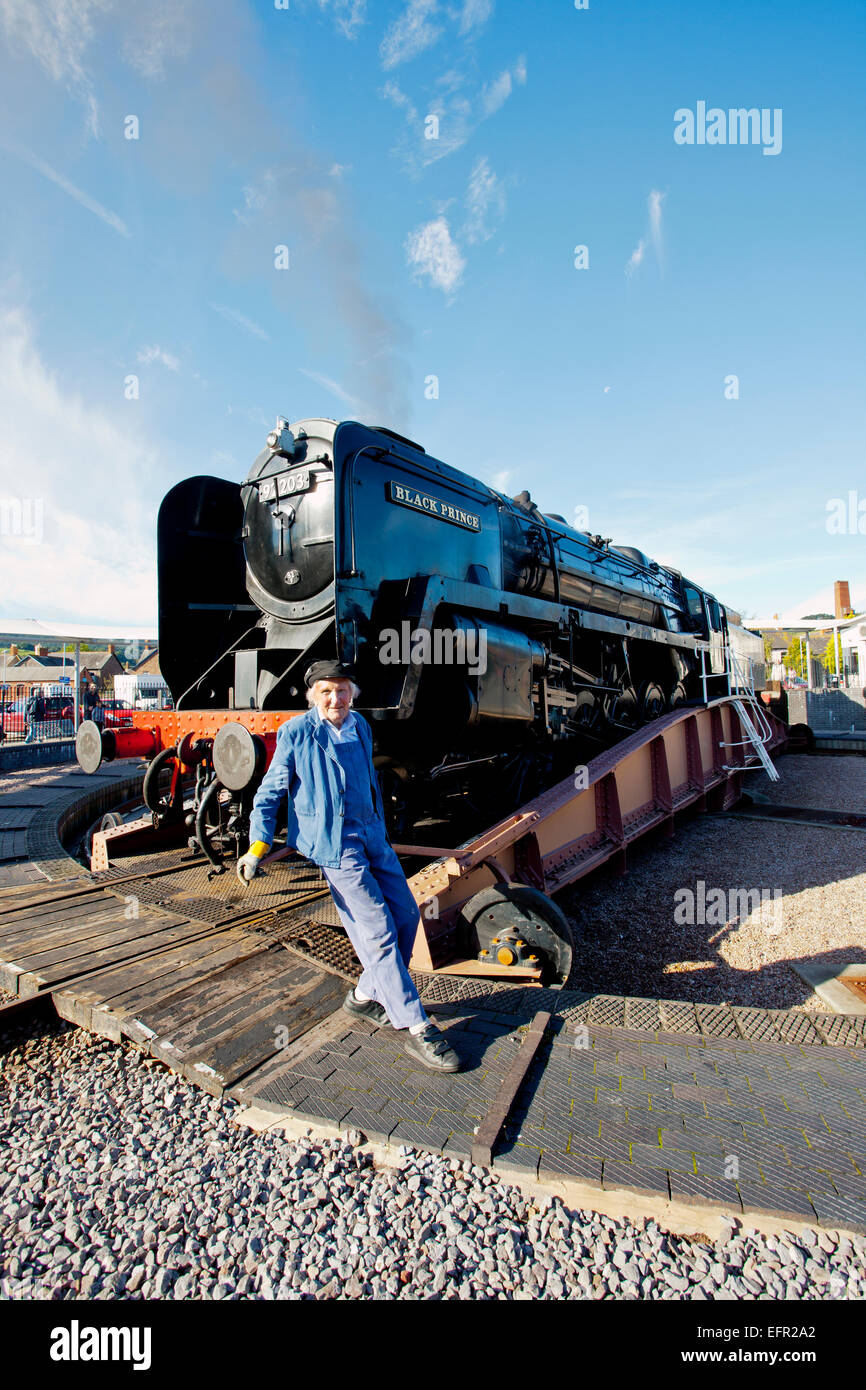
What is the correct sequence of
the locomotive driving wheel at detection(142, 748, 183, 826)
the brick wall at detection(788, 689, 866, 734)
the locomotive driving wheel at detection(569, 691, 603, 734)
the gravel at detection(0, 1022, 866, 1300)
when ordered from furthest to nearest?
the brick wall at detection(788, 689, 866, 734)
the locomotive driving wheel at detection(569, 691, 603, 734)
the locomotive driving wheel at detection(142, 748, 183, 826)
the gravel at detection(0, 1022, 866, 1300)

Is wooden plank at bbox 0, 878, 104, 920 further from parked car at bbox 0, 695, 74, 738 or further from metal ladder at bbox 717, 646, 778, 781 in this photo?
parked car at bbox 0, 695, 74, 738

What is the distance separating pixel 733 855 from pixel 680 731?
1.52m

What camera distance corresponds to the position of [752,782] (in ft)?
42.4

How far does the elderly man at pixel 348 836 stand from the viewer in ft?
9.47

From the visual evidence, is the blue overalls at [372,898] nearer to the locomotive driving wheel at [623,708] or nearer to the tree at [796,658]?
the locomotive driving wheel at [623,708]

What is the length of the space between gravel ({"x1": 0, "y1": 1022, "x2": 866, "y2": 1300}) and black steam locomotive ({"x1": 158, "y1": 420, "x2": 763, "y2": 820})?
9.04 ft

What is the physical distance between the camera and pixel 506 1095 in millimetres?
2439

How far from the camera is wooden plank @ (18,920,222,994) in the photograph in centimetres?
340

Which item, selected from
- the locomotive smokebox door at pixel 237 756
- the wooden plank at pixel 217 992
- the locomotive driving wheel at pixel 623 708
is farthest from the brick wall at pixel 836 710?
the wooden plank at pixel 217 992

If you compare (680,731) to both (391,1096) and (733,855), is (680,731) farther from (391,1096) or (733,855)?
(391,1096)

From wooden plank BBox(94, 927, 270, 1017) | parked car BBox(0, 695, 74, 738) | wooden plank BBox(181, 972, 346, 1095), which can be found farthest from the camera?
parked car BBox(0, 695, 74, 738)
